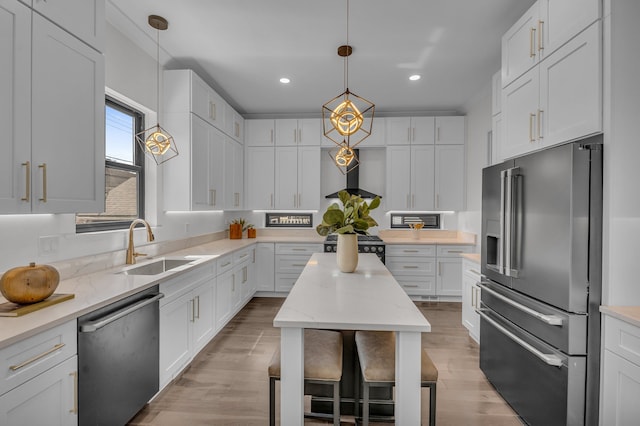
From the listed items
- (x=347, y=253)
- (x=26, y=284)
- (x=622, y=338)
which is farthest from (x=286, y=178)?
(x=622, y=338)

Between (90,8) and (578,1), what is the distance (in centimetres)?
274

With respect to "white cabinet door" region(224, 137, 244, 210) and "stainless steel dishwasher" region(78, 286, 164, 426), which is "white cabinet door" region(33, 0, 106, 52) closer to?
"stainless steel dishwasher" region(78, 286, 164, 426)

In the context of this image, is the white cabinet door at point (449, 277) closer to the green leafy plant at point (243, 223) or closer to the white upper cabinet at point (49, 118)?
the green leafy plant at point (243, 223)

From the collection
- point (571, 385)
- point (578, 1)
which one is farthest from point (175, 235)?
point (578, 1)

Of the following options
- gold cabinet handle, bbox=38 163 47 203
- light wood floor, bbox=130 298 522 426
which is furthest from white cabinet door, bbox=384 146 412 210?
gold cabinet handle, bbox=38 163 47 203

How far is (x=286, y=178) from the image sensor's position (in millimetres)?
5238

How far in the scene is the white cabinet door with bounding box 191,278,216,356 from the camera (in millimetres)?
2822

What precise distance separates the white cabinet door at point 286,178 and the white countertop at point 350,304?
9.81ft

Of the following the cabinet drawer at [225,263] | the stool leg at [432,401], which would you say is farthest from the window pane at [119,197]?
the stool leg at [432,401]

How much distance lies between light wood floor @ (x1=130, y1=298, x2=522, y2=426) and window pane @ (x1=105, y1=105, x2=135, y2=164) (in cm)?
194

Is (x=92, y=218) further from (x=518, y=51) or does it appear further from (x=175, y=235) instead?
(x=518, y=51)

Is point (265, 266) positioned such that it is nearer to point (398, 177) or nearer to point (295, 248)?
point (295, 248)

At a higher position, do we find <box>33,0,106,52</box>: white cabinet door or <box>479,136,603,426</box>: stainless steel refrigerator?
<box>33,0,106,52</box>: white cabinet door

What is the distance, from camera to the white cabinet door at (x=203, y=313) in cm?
282
